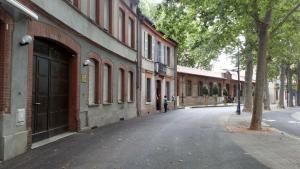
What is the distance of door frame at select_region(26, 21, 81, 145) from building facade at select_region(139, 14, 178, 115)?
12248 mm

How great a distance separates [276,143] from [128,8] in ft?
44.3

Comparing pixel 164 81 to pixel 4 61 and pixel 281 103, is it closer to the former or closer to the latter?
pixel 281 103

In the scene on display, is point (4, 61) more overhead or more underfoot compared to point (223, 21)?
more underfoot

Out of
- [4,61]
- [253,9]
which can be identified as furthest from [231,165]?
[253,9]

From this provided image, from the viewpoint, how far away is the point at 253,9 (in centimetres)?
1695

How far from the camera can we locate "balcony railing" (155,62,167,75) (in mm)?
32219

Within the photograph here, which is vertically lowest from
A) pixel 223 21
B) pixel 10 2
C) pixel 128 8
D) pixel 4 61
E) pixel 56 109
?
pixel 56 109

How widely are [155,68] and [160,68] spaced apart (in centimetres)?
133

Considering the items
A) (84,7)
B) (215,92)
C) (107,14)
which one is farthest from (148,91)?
(215,92)

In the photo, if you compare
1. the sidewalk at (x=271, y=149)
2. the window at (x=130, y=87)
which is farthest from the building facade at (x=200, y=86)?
the sidewalk at (x=271, y=149)

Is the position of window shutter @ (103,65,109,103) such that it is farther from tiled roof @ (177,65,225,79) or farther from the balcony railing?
tiled roof @ (177,65,225,79)

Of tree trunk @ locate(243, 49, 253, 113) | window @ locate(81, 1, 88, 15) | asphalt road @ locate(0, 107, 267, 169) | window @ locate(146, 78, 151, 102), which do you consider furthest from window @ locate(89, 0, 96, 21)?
tree trunk @ locate(243, 49, 253, 113)

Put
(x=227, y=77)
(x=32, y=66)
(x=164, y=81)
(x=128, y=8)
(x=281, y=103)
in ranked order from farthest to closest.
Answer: (x=227, y=77)
(x=281, y=103)
(x=164, y=81)
(x=128, y=8)
(x=32, y=66)

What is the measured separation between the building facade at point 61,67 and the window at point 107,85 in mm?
47
